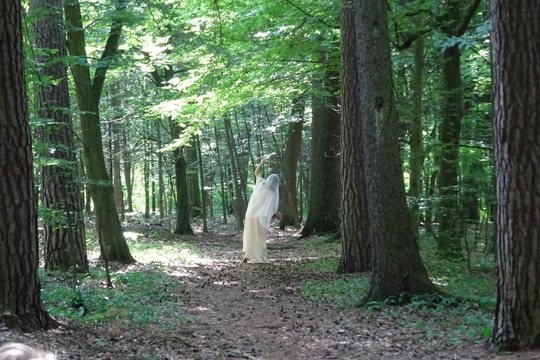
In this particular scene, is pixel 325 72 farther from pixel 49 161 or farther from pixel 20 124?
pixel 20 124

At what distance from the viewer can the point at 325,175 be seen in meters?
16.5

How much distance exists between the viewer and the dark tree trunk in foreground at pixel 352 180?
33.1 feet

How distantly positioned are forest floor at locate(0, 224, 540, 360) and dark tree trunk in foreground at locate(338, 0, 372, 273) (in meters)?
0.70

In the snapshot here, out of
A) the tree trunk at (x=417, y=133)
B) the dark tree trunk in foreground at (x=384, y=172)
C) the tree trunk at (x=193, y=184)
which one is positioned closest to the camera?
the dark tree trunk in foreground at (x=384, y=172)

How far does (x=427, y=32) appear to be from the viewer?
9477 mm

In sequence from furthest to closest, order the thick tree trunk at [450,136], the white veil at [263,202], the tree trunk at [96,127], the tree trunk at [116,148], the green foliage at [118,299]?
1. the tree trunk at [116,148]
2. the white veil at [263,202]
3. the tree trunk at [96,127]
4. the thick tree trunk at [450,136]
5. the green foliage at [118,299]

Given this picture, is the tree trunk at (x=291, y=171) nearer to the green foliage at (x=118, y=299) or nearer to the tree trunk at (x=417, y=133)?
the tree trunk at (x=417, y=133)

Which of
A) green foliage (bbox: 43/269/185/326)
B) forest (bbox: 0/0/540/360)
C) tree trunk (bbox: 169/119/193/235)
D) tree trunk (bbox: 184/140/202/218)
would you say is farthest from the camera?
tree trunk (bbox: 184/140/202/218)

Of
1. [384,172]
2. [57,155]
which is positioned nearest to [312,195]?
[57,155]

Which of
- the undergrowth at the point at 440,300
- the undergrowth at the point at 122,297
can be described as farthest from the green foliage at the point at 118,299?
the undergrowth at the point at 440,300

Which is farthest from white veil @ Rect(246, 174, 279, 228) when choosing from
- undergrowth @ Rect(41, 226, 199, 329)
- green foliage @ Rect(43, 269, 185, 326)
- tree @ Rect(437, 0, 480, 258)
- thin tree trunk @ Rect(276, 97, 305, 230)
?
thin tree trunk @ Rect(276, 97, 305, 230)

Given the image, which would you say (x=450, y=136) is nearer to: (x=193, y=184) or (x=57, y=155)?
(x=57, y=155)

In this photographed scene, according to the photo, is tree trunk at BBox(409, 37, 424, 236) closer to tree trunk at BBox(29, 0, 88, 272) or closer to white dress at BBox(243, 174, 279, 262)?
white dress at BBox(243, 174, 279, 262)

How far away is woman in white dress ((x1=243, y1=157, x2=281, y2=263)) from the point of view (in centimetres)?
1396
